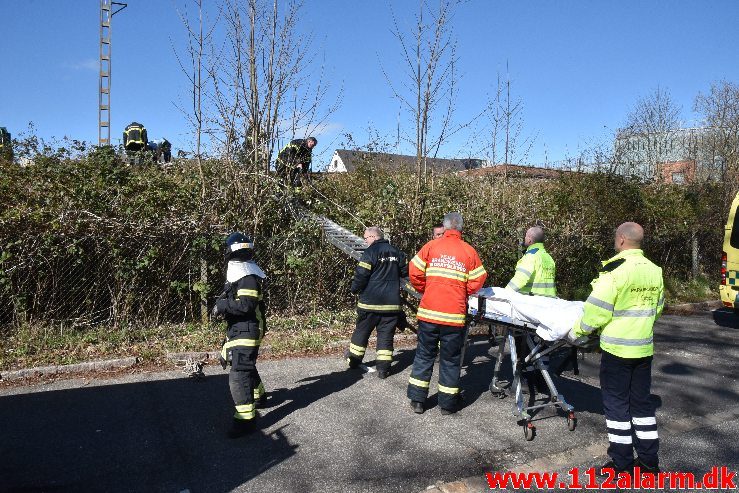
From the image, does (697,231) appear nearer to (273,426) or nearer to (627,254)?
(627,254)

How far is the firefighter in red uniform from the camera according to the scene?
17.6ft

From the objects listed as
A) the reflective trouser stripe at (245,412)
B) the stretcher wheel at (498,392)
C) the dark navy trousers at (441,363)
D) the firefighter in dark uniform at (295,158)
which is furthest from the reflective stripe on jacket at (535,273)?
the firefighter in dark uniform at (295,158)

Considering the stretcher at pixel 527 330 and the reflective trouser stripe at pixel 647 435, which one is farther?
the stretcher at pixel 527 330

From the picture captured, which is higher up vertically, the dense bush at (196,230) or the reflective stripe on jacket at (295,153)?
the reflective stripe on jacket at (295,153)

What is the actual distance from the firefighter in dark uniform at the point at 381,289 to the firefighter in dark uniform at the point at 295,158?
3.62 metres

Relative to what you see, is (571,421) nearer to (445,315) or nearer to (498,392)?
(498,392)

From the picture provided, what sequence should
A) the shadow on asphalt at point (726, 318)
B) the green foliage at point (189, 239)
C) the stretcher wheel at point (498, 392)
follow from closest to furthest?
the stretcher wheel at point (498, 392) → the green foliage at point (189, 239) → the shadow on asphalt at point (726, 318)

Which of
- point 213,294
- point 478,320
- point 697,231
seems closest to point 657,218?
point 697,231

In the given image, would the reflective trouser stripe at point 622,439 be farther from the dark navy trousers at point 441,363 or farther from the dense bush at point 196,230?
the dense bush at point 196,230

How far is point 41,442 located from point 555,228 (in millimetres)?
9363

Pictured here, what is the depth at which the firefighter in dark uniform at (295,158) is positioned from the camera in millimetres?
9719

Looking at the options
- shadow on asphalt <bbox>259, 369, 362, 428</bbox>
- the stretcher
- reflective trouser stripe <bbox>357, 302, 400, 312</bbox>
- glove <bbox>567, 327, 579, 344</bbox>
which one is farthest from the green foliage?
glove <bbox>567, 327, 579, 344</bbox>

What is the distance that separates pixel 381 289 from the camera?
651cm

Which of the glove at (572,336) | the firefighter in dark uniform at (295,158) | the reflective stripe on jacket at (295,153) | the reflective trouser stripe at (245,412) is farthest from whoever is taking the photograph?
the reflective stripe on jacket at (295,153)
